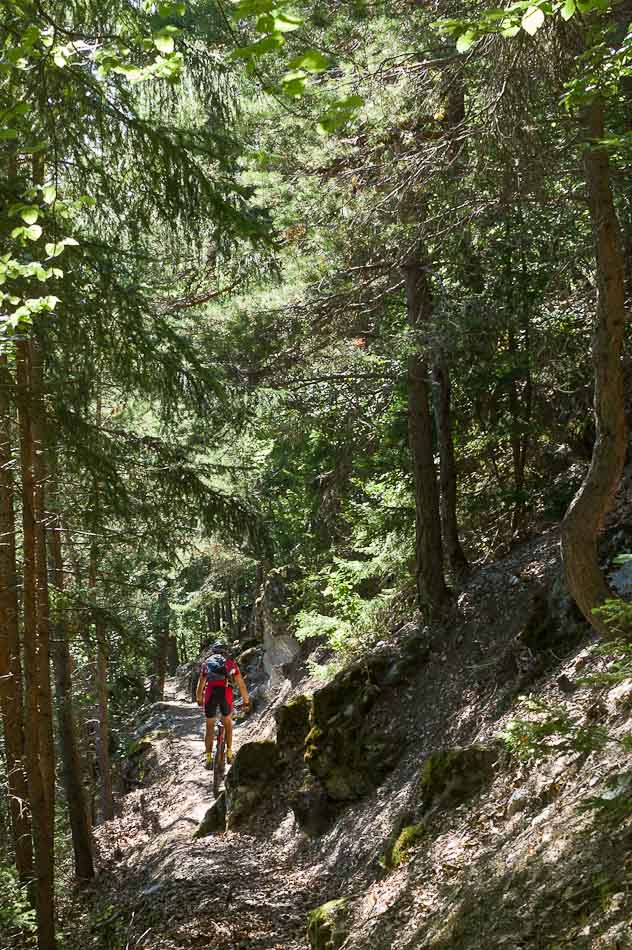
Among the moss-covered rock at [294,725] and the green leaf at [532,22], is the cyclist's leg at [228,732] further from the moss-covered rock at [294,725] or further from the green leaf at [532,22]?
the green leaf at [532,22]

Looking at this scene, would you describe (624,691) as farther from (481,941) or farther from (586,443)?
(586,443)

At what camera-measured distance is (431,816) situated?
6.81 m

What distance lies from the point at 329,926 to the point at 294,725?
5.17m

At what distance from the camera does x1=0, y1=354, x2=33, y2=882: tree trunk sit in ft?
25.9

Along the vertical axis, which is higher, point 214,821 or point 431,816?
point 431,816

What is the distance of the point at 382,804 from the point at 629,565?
3.77 m

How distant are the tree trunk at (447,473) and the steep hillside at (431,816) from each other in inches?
31.9

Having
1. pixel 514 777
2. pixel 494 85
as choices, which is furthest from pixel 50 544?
pixel 494 85

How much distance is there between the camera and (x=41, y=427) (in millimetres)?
6754

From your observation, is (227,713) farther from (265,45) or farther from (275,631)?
(265,45)

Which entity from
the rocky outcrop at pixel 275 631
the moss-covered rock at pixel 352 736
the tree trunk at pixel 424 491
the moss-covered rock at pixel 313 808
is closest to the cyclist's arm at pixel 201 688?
the moss-covered rock at pixel 352 736

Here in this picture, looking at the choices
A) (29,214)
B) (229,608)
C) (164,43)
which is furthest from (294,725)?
(229,608)

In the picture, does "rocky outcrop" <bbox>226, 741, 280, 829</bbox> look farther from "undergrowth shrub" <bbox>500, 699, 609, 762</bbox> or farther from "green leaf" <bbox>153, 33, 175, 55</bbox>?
"green leaf" <bbox>153, 33, 175, 55</bbox>

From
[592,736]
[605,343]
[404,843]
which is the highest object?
→ [605,343]
